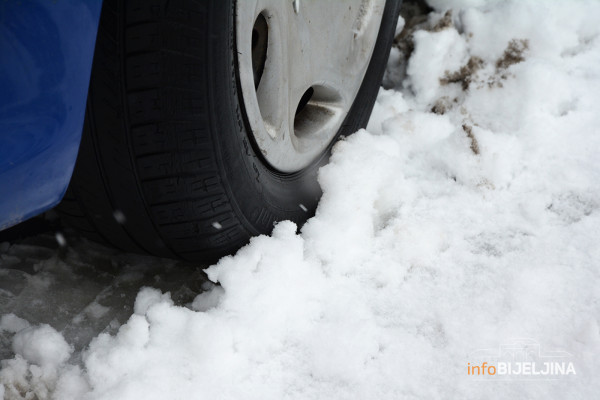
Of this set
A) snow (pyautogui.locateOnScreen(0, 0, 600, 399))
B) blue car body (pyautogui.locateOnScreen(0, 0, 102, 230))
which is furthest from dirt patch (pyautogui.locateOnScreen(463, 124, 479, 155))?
blue car body (pyautogui.locateOnScreen(0, 0, 102, 230))

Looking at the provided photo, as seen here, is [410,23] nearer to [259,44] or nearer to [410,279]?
[259,44]

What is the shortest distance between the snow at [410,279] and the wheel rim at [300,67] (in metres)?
0.13

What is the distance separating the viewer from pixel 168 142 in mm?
1200

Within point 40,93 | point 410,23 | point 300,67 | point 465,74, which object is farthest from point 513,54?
point 40,93

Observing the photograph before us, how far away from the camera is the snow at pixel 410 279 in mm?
1254

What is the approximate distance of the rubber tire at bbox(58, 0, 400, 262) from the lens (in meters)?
1.11

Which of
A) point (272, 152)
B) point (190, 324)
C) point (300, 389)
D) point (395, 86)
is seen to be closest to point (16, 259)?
point (190, 324)

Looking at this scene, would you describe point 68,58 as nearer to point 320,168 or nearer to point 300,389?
point 300,389

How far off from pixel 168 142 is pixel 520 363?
90 cm

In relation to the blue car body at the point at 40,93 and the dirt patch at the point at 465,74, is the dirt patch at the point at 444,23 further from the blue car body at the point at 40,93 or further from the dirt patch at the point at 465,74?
the blue car body at the point at 40,93

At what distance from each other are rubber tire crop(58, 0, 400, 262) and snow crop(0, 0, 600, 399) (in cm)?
13

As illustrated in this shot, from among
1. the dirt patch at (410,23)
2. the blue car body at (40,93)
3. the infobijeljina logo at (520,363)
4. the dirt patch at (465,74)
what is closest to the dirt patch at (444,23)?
the dirt patch at (410,23)

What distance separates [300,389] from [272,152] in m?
0.57

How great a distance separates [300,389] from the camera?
1241 millimetres
